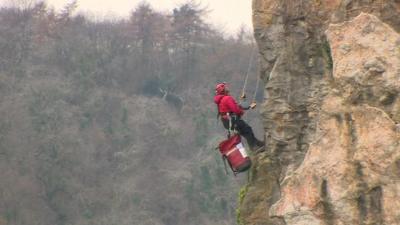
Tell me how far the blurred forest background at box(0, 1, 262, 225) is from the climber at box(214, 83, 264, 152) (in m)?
29.8

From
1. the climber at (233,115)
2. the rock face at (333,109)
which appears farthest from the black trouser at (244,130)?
the rock face at (333,109)

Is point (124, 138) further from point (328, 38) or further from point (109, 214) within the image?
point (328, 38)

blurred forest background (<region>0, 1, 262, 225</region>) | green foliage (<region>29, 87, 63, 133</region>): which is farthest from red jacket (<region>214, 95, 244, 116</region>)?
green foliage (<region>29, 87, 63, 133</region>)

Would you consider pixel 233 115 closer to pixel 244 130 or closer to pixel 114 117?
pixel 244 130

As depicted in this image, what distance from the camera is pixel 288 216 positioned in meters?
8.37

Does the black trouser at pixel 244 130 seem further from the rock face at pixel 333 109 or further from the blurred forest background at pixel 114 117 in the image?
the blurred forest background at pixel 114 117

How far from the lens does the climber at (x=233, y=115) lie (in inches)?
410

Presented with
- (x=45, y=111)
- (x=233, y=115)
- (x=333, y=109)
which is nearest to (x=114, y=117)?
(x=45, y=111)

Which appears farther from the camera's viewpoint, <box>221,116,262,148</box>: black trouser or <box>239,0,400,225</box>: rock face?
<box>221,116,262,148</box>: black trouser

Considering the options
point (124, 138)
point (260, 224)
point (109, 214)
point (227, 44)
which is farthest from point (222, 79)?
point (260, 224)

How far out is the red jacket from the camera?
34.2ft

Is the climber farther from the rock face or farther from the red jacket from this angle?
the rock face

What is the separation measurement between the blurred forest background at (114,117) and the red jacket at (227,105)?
29.8m

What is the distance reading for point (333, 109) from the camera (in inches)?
317
